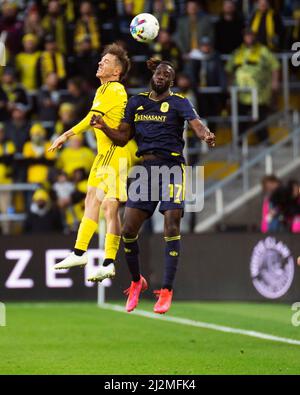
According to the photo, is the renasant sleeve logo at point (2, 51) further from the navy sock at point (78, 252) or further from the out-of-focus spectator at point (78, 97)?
the navy sock at point (78, 252)

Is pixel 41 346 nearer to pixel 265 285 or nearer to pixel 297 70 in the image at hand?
pixel 265 285

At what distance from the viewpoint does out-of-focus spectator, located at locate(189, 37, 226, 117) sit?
78.6 ft

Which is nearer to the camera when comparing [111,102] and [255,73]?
[111,102]

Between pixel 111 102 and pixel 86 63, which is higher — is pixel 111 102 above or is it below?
below

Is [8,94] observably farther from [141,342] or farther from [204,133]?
[204,133]

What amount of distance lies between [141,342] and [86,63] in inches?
380

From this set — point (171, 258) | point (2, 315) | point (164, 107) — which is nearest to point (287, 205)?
point (2, 315)

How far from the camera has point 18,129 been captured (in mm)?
23156

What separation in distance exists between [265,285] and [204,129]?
330 inches

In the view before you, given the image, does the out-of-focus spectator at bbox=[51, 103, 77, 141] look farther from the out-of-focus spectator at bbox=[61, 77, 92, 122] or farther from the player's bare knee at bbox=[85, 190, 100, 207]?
the player's bare knee at bbox=[85, 190, 100, 207]

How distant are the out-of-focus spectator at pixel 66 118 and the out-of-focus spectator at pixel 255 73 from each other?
Result: 3.35 m

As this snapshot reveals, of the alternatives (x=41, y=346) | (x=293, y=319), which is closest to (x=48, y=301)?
(x=293, y=319)

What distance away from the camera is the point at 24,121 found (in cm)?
2330

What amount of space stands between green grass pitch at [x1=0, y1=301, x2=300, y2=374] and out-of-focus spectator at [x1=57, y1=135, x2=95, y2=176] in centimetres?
265
